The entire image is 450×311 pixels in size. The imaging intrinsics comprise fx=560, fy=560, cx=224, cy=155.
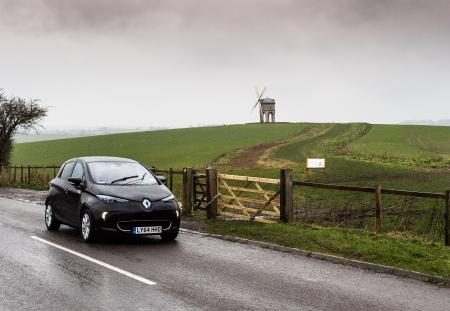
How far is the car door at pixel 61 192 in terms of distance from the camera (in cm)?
1310

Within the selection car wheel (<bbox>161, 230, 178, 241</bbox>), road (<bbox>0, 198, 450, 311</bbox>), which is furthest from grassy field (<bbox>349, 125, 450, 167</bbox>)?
road (<bbox>0, 198, 450, 311</bbox>)

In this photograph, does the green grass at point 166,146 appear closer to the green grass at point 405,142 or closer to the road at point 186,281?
the green grass at point 405,142

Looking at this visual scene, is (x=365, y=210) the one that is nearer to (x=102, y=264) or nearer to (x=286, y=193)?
(x=286, y=193)

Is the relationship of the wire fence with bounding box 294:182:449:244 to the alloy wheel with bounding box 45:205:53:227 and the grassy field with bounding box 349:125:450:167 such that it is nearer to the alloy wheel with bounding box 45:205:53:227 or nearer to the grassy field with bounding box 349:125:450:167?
the alloy wheel with bounding box 45:205:53:227

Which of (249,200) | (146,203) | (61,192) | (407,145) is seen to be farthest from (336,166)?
(146,203)

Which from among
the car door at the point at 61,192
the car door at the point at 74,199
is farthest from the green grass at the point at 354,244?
the car door at the point at 61,192

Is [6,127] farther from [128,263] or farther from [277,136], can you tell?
[128,263]

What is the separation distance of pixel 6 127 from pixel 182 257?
4065 cm

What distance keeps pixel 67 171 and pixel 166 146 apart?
54242 millimetres

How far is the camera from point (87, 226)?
38.6 ft

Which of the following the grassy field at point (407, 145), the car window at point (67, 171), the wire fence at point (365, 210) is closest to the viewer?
the car window at point (67, 171)

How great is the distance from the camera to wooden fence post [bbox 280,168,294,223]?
14227 mm

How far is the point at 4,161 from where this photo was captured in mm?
47031

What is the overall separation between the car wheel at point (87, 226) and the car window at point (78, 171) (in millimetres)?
1091
